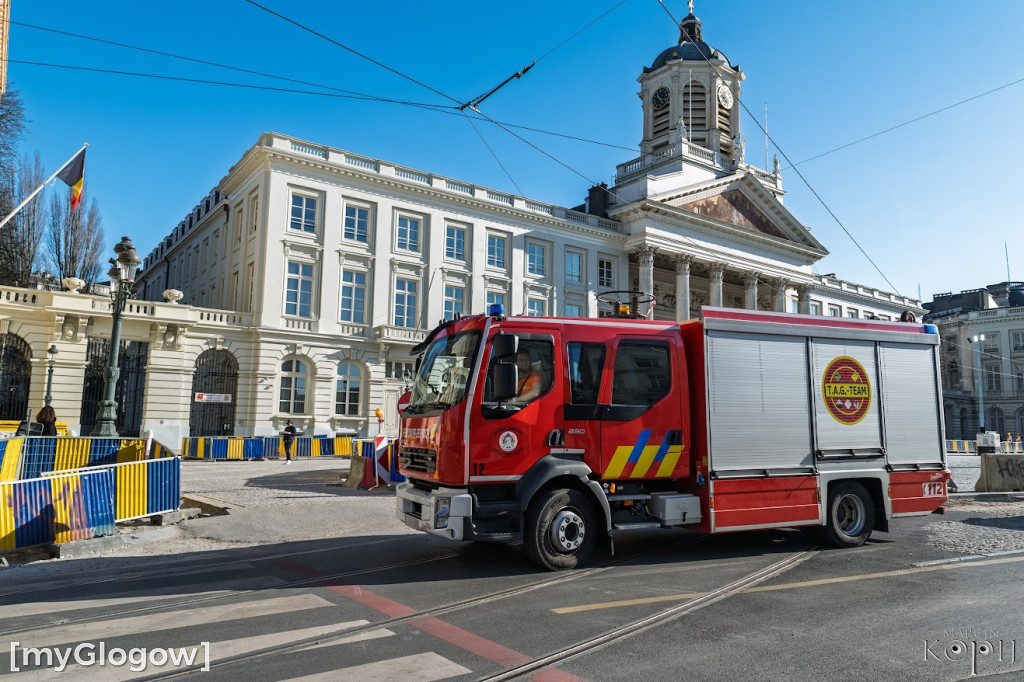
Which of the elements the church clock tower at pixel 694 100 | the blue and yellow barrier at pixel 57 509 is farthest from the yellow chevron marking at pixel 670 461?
the church clock tower at pixel 694 100

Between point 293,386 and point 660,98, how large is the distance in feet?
131

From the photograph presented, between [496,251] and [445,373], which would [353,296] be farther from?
[445,373]

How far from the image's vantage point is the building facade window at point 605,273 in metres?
45.4

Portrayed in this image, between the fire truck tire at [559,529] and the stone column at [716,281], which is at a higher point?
the stone column at [716,281]

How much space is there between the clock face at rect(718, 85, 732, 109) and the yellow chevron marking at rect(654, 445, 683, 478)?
53.4m

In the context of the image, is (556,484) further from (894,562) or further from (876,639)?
(894,562)

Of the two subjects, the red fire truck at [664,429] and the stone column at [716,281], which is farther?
the stone column at [716,281]

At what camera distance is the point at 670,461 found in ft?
26.7

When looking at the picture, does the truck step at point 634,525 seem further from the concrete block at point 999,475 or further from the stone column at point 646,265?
the stone column at point 646,265

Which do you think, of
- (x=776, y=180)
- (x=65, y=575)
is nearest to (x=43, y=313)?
(x=65, y=575)

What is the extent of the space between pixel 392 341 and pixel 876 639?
1263 inches

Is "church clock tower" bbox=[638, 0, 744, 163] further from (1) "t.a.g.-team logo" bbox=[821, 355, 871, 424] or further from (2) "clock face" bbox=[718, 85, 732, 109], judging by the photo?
(1) "t.a.g.-team logo" bbox=[821, 355, 871, 424]

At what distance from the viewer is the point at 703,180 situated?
48.9 m

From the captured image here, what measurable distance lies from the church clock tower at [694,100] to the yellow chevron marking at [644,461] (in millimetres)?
49056
